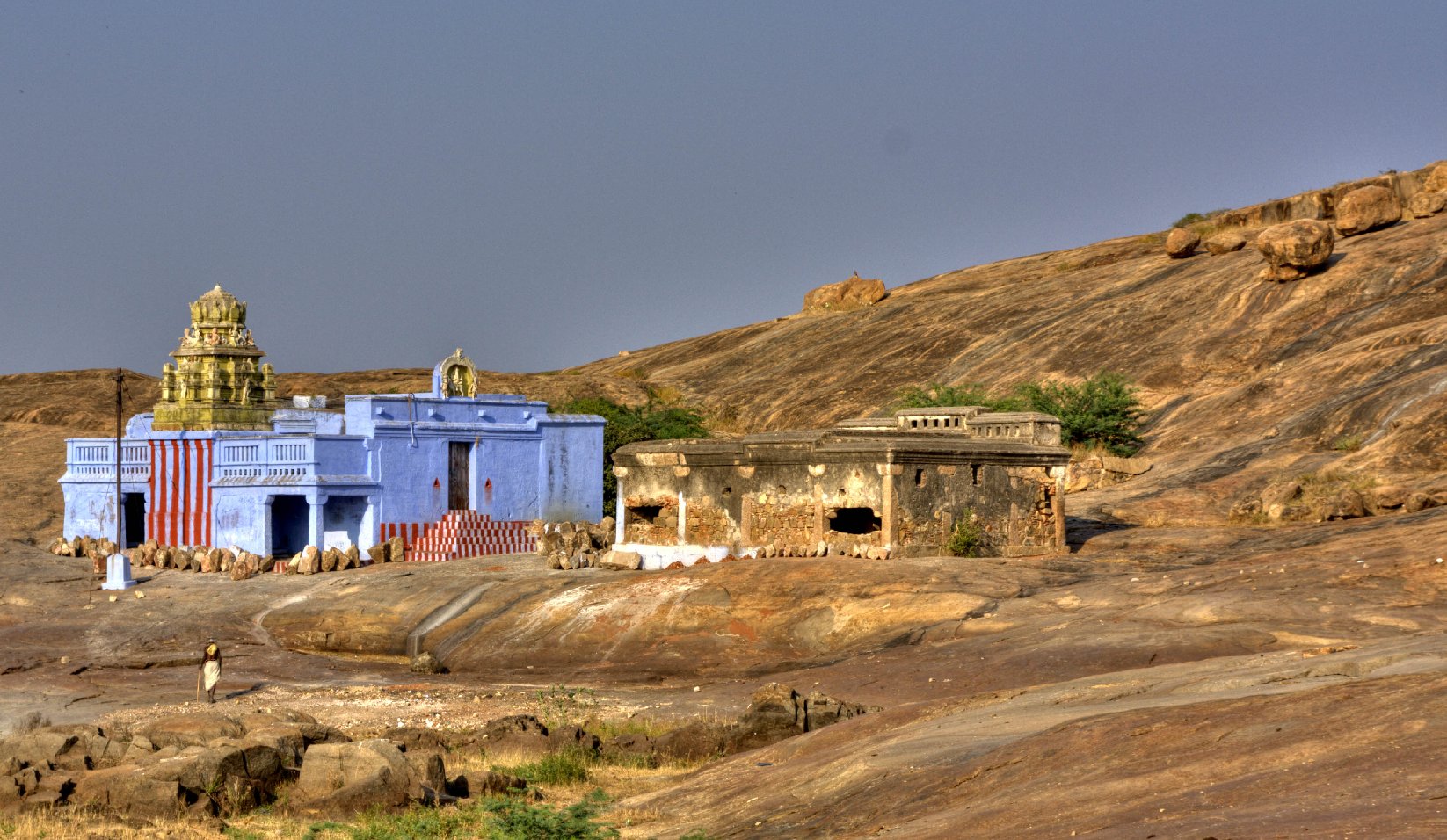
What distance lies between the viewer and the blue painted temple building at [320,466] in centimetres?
3456

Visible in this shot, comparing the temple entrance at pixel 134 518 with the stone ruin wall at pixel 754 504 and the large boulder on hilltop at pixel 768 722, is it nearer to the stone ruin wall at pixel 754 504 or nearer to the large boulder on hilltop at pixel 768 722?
the stone ruin wall at pixel 754 504

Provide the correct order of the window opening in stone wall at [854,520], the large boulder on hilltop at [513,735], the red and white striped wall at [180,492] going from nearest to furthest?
the large boulder on hilltop at [513,735] → the window opening in stone wall at [854,520] → the red and white striped wall at [180,492]

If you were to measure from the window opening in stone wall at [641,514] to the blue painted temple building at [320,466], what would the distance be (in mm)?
6450

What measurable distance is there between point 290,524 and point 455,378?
4990mm

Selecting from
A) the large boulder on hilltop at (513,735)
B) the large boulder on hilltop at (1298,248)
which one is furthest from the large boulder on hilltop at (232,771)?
the large boulder on hilltop at (1298,248)

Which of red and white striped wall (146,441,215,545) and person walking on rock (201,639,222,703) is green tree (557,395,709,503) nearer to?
red and white striped wall (146,441,215,545)

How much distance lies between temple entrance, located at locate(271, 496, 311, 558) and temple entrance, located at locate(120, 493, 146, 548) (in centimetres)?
363

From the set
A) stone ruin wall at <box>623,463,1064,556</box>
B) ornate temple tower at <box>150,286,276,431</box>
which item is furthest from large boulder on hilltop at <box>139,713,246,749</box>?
ornate temple tower at <box>150,286,276,431</box>

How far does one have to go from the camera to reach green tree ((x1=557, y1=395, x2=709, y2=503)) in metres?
43.5

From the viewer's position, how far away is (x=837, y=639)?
2238 centimetres

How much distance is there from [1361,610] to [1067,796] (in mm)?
10281

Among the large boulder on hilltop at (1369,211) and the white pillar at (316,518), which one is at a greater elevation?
the large boulder on hilltop at (1369,211)

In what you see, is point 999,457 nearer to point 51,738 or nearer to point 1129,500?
point 1129,500

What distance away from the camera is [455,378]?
1499 inches
